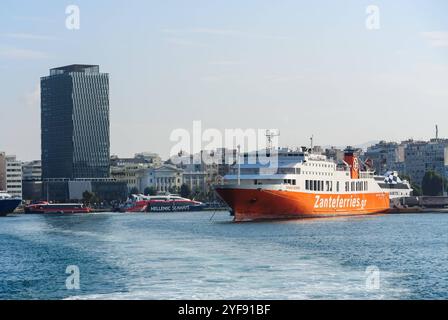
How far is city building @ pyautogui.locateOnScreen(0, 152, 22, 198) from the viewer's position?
15462cm

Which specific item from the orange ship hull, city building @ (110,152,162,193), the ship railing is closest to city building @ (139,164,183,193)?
city building @ (110,152,162,193)

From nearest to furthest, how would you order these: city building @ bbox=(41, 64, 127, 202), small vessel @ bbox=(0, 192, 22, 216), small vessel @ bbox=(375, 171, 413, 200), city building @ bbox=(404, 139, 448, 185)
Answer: small vessel @ bbox=(375, 171, 413, 200) → small vessel @ bbox=(0, 192, 22, 216) → city building @ bbox=(41, 64, 127, 202) → city building @ bbox=(404, 139, 448, 185)

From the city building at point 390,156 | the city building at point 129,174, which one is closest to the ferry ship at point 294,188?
the city building at point 390,156

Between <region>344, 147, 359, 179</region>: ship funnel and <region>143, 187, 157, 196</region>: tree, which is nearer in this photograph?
<region>344, 147, 359, 179</region>: ship funnel

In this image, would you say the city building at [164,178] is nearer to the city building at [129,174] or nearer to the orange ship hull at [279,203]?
the city building at [129,174]

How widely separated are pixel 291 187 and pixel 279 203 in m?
1.98

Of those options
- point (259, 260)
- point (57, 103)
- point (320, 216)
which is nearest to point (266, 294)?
point (259, 260)

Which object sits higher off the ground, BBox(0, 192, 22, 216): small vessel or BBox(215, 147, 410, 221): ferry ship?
BBox(215, 147, 410, 221): ferry ship

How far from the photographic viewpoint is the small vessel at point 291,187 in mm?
59281

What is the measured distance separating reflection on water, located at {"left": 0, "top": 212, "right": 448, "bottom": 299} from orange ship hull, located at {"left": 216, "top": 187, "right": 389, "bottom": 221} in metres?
10.4

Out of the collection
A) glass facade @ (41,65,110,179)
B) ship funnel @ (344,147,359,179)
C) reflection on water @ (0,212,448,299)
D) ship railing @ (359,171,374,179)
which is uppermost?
glass facade @ (41,65,110,179)

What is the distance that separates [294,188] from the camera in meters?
62.8

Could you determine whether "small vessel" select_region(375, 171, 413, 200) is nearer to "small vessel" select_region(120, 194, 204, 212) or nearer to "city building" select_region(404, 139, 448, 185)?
"small vessel" select_region(120, 194, 204, 212)
